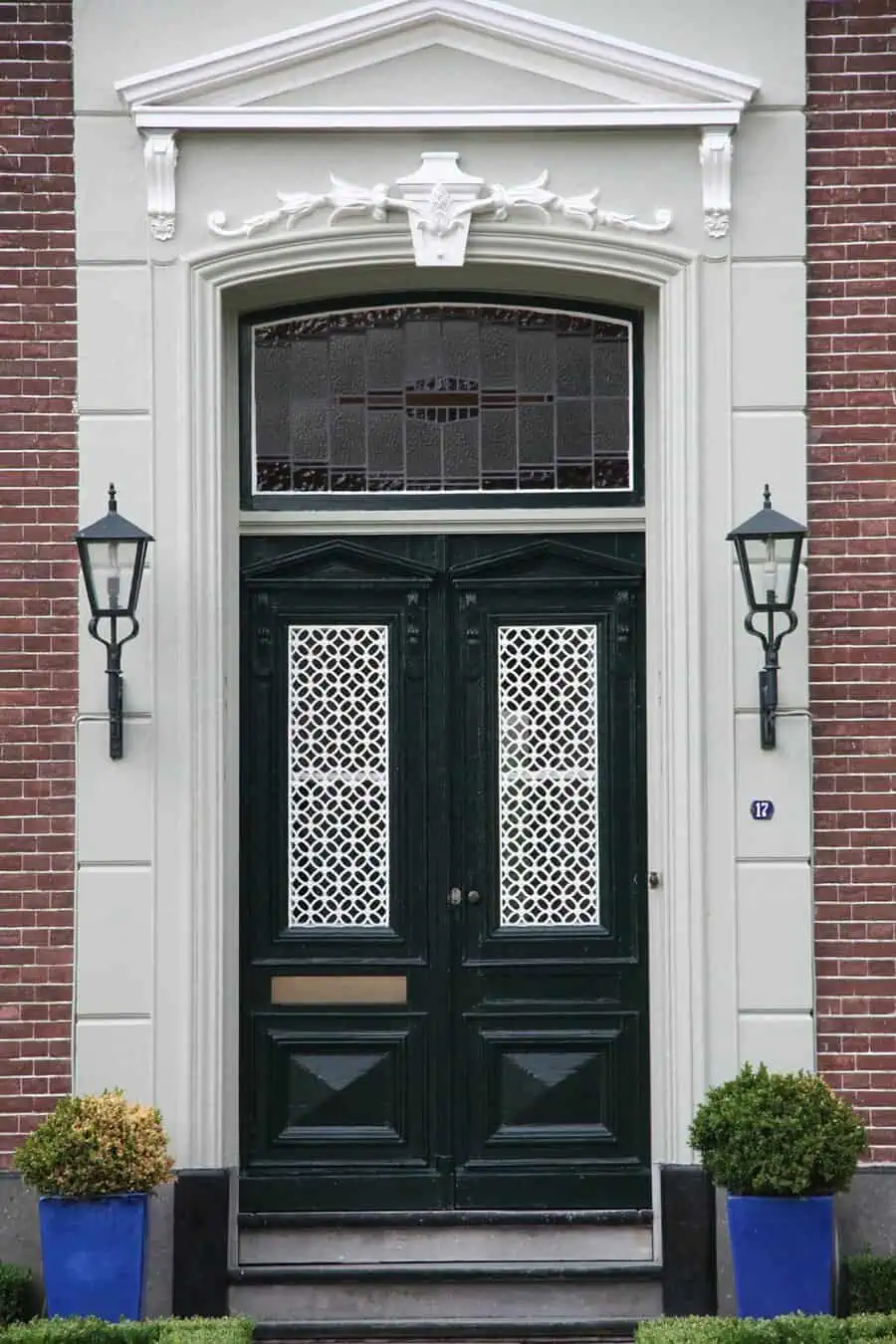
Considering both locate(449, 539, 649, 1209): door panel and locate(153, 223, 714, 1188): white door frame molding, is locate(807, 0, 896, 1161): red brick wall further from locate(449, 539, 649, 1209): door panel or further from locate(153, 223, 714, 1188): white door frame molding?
locate(449, 539, 649, 1209): door panel

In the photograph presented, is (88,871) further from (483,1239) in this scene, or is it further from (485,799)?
(483,1239)

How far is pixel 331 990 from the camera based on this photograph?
24.5 ft

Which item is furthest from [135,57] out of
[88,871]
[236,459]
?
[88,871]

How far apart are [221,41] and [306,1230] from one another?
4839 millimetres

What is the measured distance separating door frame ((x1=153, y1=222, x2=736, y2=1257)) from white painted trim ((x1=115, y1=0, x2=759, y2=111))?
642 millimetres

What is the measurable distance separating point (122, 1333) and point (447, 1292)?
1.56m

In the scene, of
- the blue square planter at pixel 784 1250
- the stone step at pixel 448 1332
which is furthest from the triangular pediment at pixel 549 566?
the stone step at pixel 448 1332

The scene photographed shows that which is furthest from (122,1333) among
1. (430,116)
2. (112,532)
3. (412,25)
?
(412,25)

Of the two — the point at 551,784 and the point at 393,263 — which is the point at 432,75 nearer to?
the point at 393,263

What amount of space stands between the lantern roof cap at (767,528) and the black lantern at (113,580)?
229 centimetres

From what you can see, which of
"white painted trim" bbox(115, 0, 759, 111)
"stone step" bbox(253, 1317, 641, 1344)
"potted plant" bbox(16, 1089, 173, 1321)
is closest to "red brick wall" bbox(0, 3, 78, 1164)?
"white painted trim" bbox(115, 0, 759, 111)

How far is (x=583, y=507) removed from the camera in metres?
7.54

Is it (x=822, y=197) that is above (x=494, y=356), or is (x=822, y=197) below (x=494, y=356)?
above

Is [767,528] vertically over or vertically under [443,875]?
over
